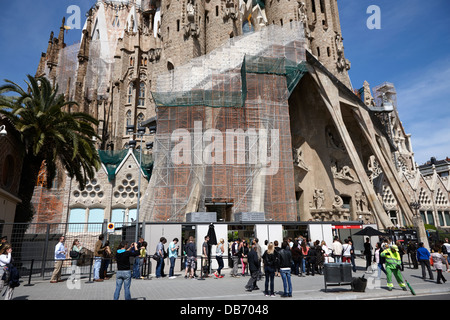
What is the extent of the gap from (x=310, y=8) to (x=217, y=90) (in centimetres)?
2012

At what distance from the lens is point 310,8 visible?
34.9 meters

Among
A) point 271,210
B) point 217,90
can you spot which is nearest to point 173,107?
point 217,90

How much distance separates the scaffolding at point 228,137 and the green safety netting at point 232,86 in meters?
0.07

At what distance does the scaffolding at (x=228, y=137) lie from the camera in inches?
795

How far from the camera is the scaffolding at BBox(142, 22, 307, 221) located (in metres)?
20.2

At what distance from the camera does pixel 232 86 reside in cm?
2339

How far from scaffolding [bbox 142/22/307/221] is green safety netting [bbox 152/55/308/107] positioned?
0.24ft

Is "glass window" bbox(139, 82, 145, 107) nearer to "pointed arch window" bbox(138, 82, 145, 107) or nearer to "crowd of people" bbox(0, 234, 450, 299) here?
"pointed arch window" bbox(138, 82, 145, 107)

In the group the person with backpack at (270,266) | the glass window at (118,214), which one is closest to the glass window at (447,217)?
the glass window at (118,214)

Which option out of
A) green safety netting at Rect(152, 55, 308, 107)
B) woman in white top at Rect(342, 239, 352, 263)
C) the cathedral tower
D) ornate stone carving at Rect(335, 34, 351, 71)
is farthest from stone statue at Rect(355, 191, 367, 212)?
woman in white top at Rect(342, 239, 352, 263)

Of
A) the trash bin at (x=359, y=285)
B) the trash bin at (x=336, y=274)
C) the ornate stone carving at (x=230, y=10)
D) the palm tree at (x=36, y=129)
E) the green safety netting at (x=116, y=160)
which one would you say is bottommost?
the trash bin at (x=359, y=285)

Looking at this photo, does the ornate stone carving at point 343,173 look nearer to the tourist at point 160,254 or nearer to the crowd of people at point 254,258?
the crowd of people at point 254,258

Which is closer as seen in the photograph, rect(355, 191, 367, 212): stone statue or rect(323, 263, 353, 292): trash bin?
rect(323, 263, 353, 292): trash bin

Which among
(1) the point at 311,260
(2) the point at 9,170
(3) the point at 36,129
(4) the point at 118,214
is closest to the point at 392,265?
(1) the point at 311,260
